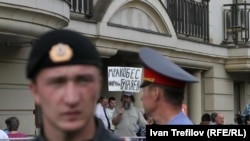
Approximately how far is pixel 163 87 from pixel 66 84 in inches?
75.1

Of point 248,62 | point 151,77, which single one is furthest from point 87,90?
point 248,62

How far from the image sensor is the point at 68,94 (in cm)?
174

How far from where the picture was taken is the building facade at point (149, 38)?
429 inches

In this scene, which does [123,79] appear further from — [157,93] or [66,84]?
[66,84]

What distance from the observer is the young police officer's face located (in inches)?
67.8

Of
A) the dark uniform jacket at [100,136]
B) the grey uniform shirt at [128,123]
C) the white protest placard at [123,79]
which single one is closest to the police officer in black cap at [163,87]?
the dark uniform jacket at [100,136]

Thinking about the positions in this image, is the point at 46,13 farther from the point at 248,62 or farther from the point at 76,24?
the point at 248,62

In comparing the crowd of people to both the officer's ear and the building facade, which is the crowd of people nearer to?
the officer's ear

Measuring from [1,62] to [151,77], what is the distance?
28.4 ft

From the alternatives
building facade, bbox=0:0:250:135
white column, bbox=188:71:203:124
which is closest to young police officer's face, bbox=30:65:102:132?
building facade, bbox=0:0:250:135

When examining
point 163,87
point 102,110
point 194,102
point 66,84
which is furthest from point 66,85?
point 194,102

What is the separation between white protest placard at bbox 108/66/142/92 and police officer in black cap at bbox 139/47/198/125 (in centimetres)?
780

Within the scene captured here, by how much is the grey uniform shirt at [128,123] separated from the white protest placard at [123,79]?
659 millimetres

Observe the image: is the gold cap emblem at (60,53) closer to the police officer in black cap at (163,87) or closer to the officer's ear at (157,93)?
the police officer in black cap at (163,87)
